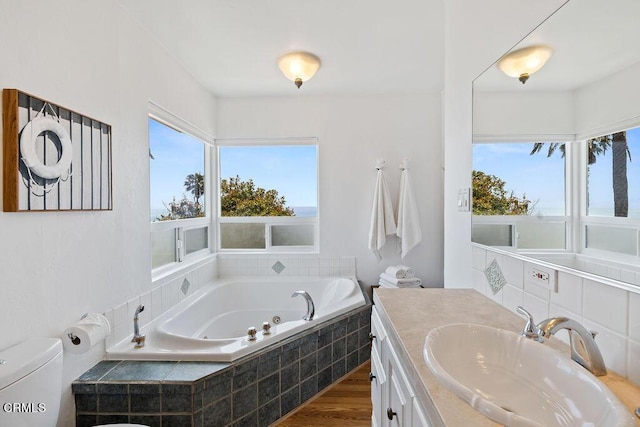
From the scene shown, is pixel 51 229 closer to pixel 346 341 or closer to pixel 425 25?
pixel 346 341

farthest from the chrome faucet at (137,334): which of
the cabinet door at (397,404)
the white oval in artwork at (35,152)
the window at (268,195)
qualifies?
the window at (268,195)

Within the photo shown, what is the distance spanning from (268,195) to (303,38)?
5.22 ft

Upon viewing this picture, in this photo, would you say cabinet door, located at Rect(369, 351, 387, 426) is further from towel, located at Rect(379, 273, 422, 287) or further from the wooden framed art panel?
the wooden framed art panel

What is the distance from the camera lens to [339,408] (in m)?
1.89

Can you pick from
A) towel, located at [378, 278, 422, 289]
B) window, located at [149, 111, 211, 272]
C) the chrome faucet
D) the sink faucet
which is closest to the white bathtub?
the chrome faucet

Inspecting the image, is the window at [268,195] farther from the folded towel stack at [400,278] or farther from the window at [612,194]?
the window at [612,194]

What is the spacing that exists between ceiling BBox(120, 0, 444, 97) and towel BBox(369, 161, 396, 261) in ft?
3.05

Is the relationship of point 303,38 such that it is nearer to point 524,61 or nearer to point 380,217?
point 524,61

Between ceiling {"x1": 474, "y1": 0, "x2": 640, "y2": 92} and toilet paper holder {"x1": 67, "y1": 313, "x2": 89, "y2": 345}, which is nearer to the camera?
ceiling {"x1": 474, "y1": 0, "x2": 640, "y2": 92}

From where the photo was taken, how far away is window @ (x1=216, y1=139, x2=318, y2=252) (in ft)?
10.5

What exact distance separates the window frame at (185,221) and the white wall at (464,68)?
1.92 m

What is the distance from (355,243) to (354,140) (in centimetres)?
108

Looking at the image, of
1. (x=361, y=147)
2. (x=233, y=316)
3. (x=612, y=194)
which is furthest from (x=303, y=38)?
(x=233, y=316)

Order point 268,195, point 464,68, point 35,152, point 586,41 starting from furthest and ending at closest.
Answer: point 268,195, point 464,68, point 35,152, point 586,41
